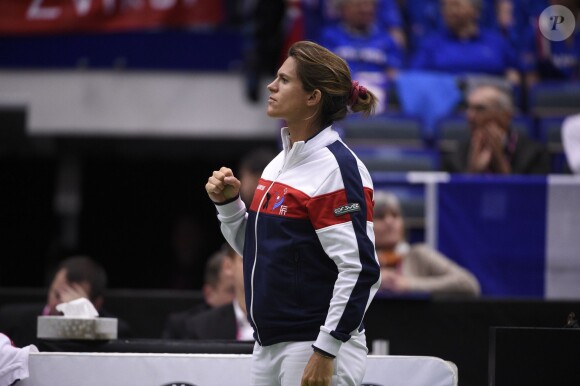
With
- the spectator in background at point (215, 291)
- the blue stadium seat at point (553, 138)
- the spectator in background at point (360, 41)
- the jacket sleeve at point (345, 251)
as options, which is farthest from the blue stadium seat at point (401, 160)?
the jacket sleeve at point (345, 251)

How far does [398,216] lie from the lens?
22.1 ft

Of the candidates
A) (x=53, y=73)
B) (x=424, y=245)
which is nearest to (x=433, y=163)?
(x=424, y=245)

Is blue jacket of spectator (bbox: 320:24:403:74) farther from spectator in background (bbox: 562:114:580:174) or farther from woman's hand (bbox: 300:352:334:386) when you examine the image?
woman's hand (bbox: 300:352:334:386)

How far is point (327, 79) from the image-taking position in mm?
3672

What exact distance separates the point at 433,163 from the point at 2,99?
4157 mm

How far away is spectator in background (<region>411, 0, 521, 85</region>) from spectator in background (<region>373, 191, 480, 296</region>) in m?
3.33

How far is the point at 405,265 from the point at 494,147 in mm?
1377

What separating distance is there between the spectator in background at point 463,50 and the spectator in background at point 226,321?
460cm

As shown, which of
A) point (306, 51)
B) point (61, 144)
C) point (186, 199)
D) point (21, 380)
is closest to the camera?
point (306, 51)

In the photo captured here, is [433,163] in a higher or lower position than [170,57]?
lower

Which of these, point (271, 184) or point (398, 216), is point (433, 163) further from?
point (271, 184)

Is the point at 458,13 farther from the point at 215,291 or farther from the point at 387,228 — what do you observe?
the point at 215,291

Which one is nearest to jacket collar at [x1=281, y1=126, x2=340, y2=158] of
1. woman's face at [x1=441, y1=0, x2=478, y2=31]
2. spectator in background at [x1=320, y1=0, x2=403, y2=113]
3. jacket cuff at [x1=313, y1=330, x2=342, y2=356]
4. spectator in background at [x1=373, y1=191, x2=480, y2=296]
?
jacket cuff at [x1=313, y1=330, x2=342, y2=356]

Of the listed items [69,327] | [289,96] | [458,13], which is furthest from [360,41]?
[289,96]
